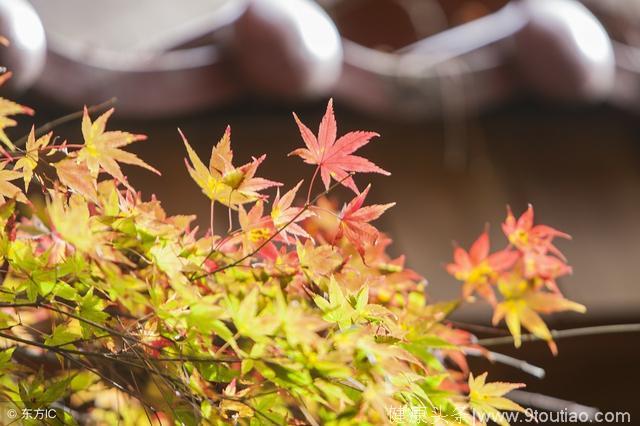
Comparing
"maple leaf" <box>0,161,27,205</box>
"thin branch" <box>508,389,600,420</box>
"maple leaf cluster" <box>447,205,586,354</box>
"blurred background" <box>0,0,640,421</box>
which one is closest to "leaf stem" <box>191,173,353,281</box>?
"maple leaf" <box>0,161,27,205</box>

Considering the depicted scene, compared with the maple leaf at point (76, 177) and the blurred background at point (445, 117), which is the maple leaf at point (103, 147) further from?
the blurred background at point (445, 117)

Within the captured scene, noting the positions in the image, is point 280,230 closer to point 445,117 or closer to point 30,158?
point 30,158

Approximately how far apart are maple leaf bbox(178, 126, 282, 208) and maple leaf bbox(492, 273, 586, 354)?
0.30 m

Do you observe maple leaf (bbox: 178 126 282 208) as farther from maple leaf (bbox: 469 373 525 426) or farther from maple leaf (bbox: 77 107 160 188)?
maple leaf (bbox: 469 373 525 426)

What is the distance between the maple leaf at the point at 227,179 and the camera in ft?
1.98

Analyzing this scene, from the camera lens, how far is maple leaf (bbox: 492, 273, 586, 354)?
2.61ft

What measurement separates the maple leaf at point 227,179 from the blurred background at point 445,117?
111cm

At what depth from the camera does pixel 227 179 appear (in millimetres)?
603

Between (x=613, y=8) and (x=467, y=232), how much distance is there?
4.24 feet

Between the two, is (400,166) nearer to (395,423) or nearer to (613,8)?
(613,8)

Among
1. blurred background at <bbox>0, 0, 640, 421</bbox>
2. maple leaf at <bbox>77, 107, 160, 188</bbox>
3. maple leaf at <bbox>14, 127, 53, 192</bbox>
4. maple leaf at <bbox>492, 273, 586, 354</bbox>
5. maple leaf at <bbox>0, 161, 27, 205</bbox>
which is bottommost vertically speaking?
maple leaf at <bbox>0, 161, 27, 205</bbox>

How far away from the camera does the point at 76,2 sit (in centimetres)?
321

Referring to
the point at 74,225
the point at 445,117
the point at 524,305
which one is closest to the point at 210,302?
the point at 74,225

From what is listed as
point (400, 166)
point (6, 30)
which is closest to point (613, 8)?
point (400, 166)
